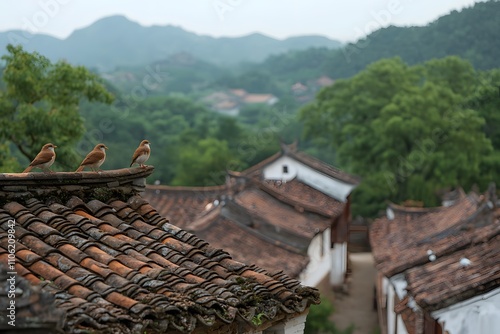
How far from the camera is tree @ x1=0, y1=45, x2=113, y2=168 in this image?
1705 cm

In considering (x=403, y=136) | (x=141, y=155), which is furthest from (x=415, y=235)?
(x=403, y=136)

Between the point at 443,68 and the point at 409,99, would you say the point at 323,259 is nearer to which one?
the point at 409,99

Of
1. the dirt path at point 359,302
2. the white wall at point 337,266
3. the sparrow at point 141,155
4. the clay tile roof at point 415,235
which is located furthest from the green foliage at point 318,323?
the sparrow at point 141,155

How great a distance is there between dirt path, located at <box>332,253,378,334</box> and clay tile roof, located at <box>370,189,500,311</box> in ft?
9.11

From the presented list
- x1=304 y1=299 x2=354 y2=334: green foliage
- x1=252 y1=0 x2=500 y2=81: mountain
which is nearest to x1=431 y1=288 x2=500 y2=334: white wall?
x1=304 y1=299 x2=354 y2=334: green foliage

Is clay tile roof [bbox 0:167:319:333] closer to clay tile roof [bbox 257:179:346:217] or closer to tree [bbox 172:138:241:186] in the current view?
clay tile roof [bbox 257:179:346:217]

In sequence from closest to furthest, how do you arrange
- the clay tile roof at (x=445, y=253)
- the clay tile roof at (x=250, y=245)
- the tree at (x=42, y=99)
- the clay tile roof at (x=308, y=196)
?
the clay tile roof at (x=445, y=253), the tree at (x=42, y=99), the clay tile roof at (x=250, y=245), the clay tile roof at (x=308, y=196)

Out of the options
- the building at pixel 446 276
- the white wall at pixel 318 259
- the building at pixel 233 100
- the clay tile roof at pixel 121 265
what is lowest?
the clay tile roof at pixel 121 265

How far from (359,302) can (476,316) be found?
18.8 m

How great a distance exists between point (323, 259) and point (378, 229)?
8.51ft

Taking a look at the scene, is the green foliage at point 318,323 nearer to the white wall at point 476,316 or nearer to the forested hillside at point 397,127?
the white wall at point 476,316

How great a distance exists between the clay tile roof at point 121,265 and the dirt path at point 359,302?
18.8 m

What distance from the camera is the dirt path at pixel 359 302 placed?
2597cm

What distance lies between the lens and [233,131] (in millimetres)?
66812
